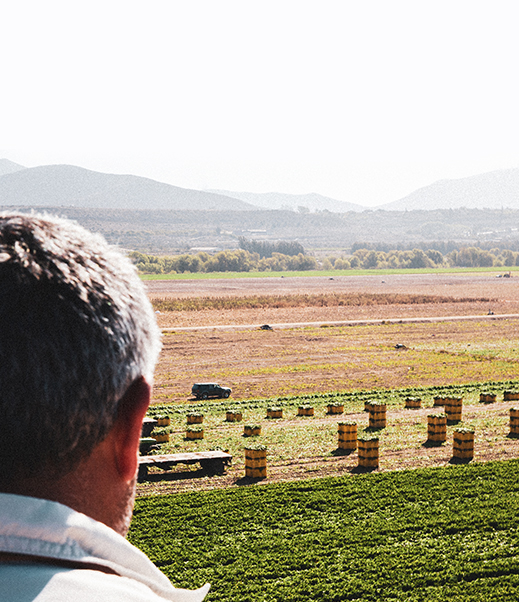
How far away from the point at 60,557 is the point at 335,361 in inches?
1413

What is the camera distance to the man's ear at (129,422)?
1619mm

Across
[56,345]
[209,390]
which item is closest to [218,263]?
[209,390]

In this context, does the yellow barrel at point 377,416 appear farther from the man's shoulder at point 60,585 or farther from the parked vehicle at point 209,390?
the man's shoulder at point 60,585

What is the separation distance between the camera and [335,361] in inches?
1448

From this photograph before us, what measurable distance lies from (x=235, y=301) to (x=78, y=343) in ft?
269

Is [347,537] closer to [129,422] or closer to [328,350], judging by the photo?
[129,422]

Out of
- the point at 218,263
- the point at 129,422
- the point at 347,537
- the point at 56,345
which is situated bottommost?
the point at 347,537

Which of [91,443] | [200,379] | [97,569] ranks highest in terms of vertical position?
[91,443]

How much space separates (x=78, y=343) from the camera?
1.46 meters

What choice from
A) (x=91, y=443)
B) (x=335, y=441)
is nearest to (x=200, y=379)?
(x=335, y=441)

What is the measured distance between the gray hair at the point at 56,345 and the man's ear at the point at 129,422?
0.04m

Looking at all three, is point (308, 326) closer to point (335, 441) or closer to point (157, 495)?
point (335, 441)

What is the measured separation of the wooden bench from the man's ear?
14.0m

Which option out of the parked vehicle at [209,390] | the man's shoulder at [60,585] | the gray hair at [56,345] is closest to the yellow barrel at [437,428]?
the parked vehicle at [209,390]
